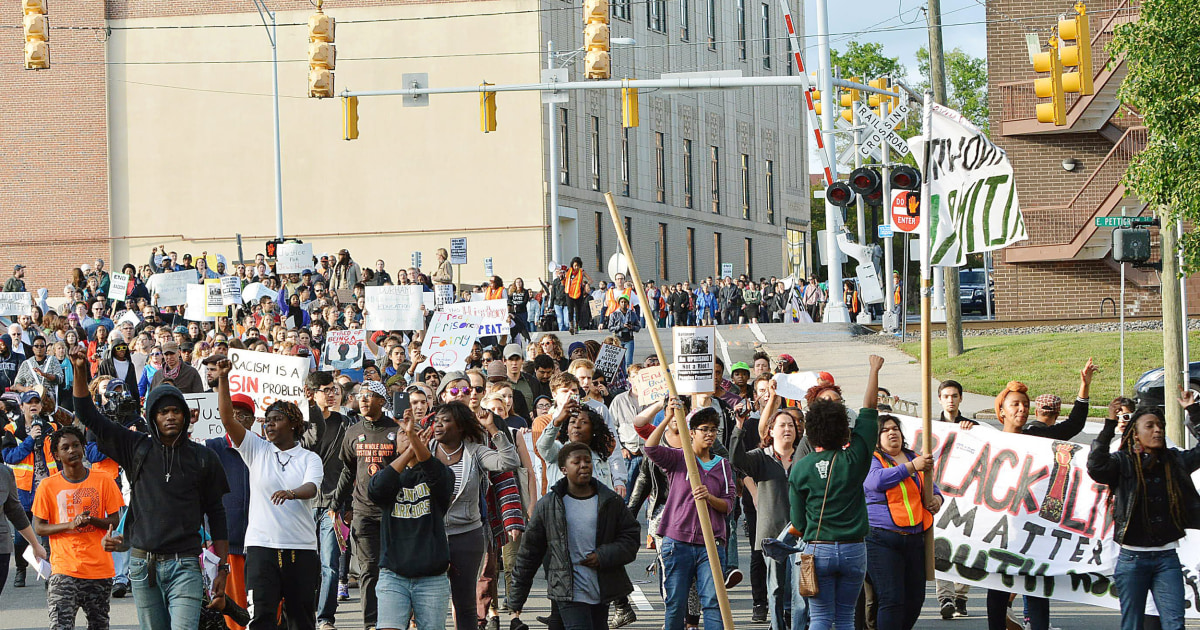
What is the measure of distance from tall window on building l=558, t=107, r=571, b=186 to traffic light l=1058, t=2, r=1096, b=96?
108 feet

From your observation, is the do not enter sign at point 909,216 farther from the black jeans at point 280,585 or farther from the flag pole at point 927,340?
the black jeans at point 280,585

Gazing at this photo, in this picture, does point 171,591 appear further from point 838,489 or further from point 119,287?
point 119,287

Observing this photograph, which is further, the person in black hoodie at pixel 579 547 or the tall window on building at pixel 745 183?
the tall window on building at pixel 745 183

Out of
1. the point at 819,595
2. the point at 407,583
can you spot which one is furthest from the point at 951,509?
the point at 407,583

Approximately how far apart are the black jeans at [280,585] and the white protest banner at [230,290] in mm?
19874

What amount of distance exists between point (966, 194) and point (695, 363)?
2.18 metres

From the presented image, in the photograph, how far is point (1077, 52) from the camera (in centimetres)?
2081

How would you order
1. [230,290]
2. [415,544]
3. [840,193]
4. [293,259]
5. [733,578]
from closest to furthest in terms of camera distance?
1. [415,544]
2. [733,578]
3. [840,193]
4. [230,290]
5. [293,259]

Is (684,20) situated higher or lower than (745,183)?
higher

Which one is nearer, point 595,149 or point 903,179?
point 903,179

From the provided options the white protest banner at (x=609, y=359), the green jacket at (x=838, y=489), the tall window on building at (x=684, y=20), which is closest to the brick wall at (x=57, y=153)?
the tall window on building at (x=684, y=20)

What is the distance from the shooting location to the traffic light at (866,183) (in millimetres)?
24766

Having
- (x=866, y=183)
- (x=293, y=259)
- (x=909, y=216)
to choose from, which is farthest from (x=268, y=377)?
(x=293, y=259)

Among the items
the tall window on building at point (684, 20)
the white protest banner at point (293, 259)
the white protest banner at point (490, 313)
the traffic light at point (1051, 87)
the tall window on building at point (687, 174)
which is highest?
the tall window on building at point (684, 20)
